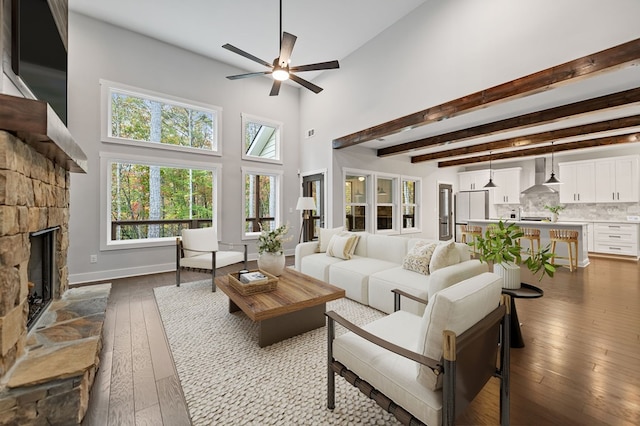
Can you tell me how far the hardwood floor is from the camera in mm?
1615

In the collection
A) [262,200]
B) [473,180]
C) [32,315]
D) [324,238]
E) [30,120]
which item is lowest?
[32,315]

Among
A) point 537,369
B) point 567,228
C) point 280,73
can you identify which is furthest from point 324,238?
point 567,228

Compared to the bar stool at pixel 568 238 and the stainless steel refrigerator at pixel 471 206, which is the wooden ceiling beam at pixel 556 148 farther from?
the bar stool at pixel 568 238

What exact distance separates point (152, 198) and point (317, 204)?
3506 millimetres

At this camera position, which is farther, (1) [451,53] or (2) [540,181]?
(2) [540,181]

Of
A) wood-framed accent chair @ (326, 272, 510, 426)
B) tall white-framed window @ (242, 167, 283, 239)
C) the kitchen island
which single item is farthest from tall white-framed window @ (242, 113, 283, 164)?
the kitchen island

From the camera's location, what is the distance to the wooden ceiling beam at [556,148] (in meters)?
5.39

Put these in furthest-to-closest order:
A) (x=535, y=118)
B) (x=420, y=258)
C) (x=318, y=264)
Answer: (x=535, y=118), (x=318, y=264), (x=420, y=258)

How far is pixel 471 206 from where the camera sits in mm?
8969

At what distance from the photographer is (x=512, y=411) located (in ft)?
5.35

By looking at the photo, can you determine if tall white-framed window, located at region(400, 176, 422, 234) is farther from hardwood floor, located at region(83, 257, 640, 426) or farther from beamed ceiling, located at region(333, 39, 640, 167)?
hardwood floor, located at region(83, 257, 640, 426)

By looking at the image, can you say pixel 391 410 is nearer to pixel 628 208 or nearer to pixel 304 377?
pixel 304 377

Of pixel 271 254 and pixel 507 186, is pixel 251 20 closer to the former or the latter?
pixel 271 254

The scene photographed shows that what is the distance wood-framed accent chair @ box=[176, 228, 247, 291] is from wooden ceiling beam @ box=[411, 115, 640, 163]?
18.2ft
